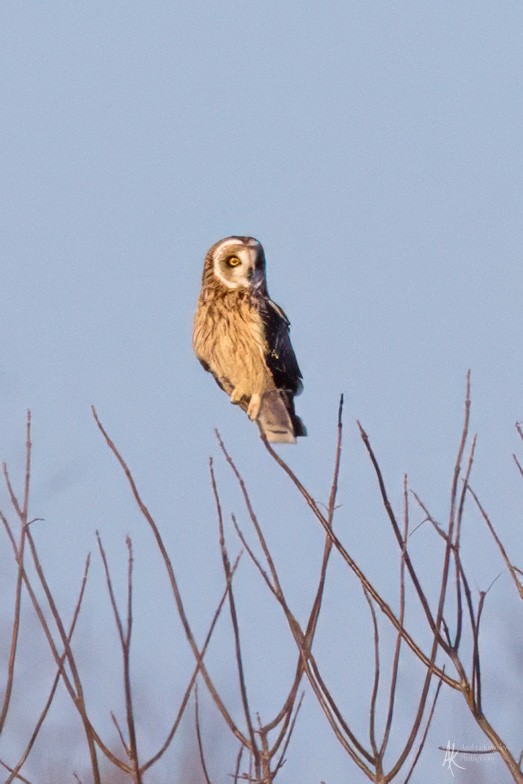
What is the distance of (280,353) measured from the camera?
248 inches

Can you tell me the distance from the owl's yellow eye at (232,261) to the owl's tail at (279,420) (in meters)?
0.81

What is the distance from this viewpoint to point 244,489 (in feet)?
11.8

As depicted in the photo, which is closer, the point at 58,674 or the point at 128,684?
the point at 128,684

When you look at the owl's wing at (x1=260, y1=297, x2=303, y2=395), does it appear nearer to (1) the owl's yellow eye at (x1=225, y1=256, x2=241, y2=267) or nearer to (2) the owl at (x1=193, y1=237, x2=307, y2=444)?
(2) the owl at (x1=193, y1=237, x2=307, y2=444)

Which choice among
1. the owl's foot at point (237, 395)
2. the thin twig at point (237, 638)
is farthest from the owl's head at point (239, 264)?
the thin twig at point (237, 638)

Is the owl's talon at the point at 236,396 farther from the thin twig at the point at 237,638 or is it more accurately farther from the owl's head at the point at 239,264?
the thin twig at the point at 237,638

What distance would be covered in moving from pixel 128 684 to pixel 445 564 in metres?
0.90

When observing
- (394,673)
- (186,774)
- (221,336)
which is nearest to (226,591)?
(394,673)

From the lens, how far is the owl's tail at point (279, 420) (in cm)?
582

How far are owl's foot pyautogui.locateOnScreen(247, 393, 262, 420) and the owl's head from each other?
654 millimetres

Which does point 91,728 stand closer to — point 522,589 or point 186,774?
point 522,589

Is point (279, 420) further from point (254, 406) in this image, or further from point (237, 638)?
point (237, 638)

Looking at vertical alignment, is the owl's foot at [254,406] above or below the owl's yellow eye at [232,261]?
below

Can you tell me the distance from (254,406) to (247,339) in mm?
373
